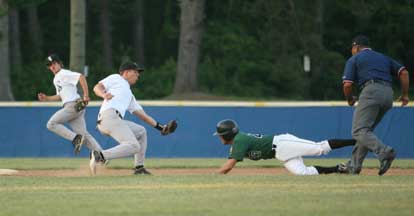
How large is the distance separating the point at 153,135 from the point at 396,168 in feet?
20.3

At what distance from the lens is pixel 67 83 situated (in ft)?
53.7

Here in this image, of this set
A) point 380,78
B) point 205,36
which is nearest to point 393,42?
point 205,36

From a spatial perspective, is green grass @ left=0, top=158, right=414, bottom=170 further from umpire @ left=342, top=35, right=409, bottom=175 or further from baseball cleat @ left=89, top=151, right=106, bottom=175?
umpire @ left=342, top=35, right=409, bottom=175

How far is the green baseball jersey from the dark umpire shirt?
129 centimetres

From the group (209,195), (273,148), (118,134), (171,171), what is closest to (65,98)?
(171,171)

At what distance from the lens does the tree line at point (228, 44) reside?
4039 cm

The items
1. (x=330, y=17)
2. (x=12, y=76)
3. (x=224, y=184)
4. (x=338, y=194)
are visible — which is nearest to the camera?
(x=338, y=194)

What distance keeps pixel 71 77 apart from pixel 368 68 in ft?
17.6

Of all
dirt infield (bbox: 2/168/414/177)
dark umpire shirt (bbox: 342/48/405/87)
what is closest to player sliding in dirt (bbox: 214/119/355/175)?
dark umpire shirt (bbox: 342/48/405/87)

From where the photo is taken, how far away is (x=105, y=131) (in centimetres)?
1361

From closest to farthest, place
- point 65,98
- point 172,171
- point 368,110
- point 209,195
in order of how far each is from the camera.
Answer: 1. point 209,195
2. point 368,110
3. point 65,98
4. point 172,171

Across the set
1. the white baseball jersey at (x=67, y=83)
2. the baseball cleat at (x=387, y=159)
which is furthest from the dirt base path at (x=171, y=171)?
the baseball cleat at (x=387, y=159)

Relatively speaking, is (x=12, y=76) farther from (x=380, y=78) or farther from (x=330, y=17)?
(x=380, y=78)

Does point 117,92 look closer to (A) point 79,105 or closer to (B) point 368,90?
(A) point 79,105
